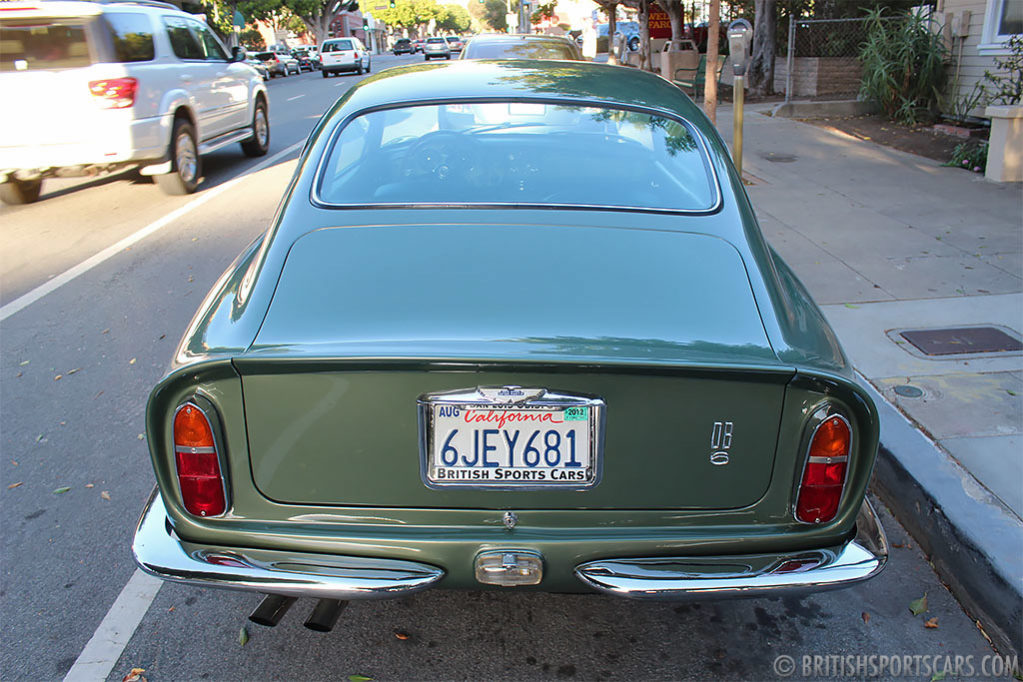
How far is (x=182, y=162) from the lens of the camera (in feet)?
31.0

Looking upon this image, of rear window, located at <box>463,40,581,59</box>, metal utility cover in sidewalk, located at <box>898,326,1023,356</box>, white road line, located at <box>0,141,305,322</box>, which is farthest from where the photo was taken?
rear window, located at <box>463,40,581,59</box>

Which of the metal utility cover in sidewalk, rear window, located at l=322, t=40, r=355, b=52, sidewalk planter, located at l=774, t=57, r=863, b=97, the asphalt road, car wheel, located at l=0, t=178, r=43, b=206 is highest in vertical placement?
rear window, located at l=322, t=40, r=355, b=52

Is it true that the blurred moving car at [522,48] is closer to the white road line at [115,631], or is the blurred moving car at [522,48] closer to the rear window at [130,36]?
the rear window at [130,36]

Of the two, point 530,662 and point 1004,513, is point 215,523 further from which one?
point 1004,513

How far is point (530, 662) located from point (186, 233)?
635 cm

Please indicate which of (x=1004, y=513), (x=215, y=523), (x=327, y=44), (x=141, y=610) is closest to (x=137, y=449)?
(x=141, y=610)

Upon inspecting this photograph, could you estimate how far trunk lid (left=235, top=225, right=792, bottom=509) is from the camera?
83.2 inches

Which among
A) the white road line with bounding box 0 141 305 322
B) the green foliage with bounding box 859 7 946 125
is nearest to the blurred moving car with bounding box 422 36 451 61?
the green foliage with bounding box 859 7 946 125

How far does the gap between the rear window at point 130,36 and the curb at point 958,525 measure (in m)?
7.96

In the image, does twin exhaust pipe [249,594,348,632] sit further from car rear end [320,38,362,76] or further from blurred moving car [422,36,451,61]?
blurred moving car [422,36,451,61]

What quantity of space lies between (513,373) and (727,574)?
773 mm

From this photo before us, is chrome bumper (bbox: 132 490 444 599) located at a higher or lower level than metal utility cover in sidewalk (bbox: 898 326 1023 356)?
higher

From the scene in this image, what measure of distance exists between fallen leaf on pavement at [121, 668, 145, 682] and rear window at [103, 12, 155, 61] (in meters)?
7.39

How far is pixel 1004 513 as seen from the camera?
10.4 ft
